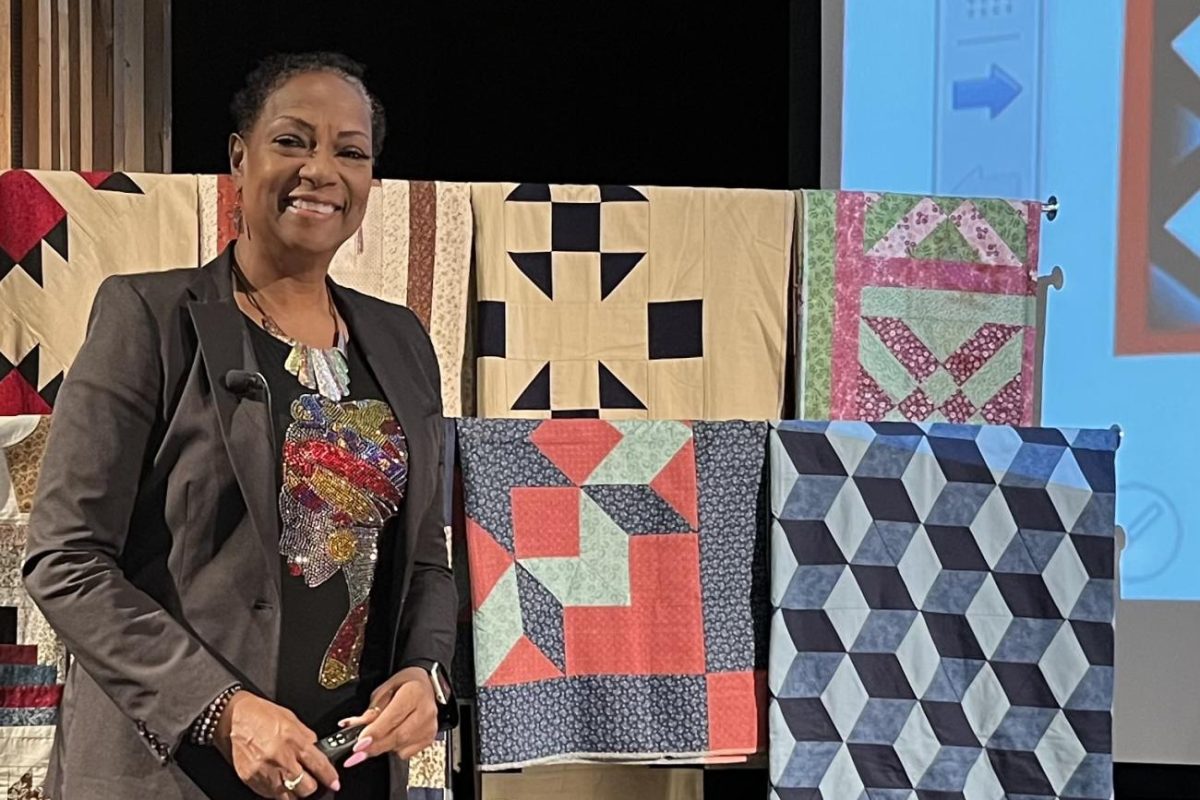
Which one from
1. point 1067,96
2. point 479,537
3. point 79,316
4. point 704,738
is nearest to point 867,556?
point 704,738

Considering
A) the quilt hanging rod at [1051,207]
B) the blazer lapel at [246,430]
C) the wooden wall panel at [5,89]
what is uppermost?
the wooden wall panel at [5,89]

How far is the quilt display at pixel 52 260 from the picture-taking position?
70.9 inches

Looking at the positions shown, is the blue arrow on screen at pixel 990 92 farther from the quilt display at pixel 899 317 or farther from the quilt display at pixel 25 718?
the quilt display at pixel 25 718

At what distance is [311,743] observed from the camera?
3.40 feet

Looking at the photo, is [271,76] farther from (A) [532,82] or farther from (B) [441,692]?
(A) [532,82]

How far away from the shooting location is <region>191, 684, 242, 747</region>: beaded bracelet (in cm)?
102

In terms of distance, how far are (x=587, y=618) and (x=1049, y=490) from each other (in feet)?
2.21

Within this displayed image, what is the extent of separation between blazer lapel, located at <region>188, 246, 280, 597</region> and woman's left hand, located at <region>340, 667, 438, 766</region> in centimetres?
13

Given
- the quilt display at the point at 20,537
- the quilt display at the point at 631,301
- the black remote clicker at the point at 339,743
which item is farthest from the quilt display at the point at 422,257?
the black remote clicker at the point at 339,743

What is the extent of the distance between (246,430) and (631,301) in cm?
92

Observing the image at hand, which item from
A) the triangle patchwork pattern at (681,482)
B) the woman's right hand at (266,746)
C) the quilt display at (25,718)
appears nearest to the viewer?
the woman's right hand at (266,746)

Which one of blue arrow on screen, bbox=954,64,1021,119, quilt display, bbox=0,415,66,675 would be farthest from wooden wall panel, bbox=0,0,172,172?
blue arrow on screen, bbox=954,64,1021,119

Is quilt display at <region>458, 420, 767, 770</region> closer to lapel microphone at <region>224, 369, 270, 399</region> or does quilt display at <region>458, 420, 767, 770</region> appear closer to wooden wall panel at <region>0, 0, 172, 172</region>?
lapel microphone at <region>224, 369, 270, 399</region>

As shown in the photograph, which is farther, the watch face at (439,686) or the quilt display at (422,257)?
the quilt display at (422,257)
